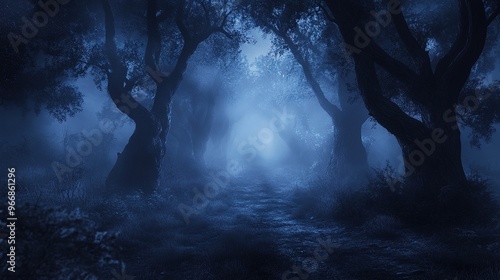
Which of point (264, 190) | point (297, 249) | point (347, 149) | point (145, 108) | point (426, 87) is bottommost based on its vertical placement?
point (297, 249)

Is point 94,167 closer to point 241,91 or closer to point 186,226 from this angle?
point 186,226

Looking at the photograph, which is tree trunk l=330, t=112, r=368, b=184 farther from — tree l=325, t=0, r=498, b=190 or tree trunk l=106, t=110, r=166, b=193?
tree trunk l=106, t=110, r=166, b=193

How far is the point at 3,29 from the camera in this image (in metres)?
11.2

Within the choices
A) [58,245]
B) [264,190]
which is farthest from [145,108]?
[58,245]

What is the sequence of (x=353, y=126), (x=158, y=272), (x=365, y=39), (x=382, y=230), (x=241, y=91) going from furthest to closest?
1. (x=241, y=91)
2. (x=353, y=126)
3. (x=365, y=39)
4. (x=382, y=230)
5. (x=158, y=272)

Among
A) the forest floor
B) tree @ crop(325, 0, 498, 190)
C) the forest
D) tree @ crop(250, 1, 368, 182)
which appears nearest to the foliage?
the forest

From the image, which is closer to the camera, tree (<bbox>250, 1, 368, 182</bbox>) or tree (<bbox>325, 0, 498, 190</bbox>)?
tree (<bbox>325, 0, 498, 190</bbox>)

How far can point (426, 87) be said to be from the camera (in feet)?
30.9

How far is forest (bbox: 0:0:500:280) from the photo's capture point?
5324mm

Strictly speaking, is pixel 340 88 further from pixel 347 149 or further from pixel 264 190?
pixel 264 190

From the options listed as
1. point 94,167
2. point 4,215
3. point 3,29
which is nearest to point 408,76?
point 4,215

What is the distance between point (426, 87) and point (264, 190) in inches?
427

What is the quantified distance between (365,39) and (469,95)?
886 cm

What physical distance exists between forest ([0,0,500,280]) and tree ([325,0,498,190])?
1.5 inches
